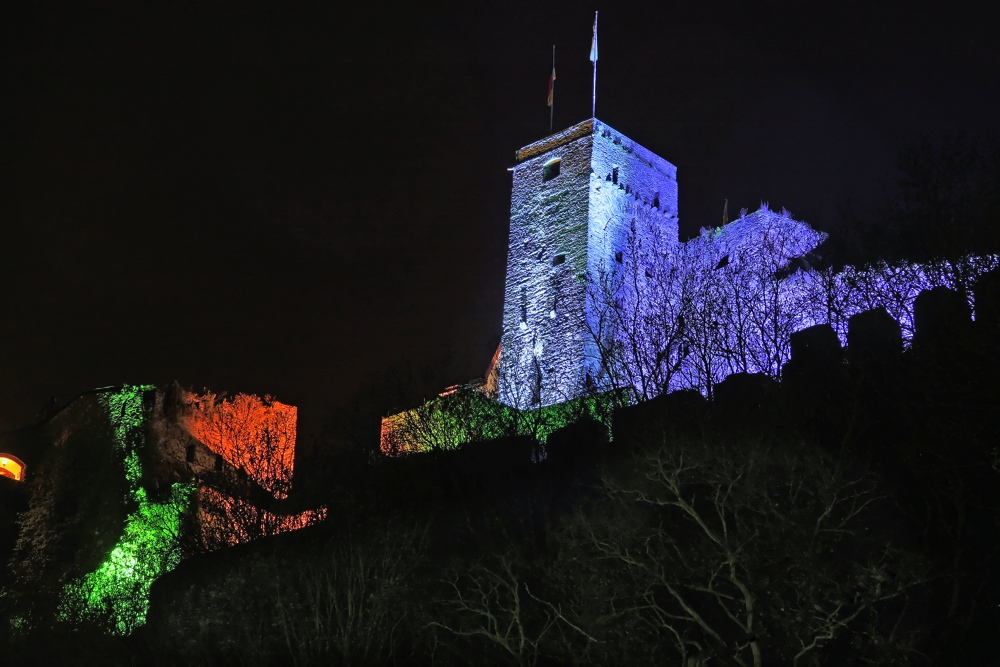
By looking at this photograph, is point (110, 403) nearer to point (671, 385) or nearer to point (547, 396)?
point (547, 396)

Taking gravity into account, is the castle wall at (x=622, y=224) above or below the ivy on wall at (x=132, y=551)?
above

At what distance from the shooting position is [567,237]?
37.9m

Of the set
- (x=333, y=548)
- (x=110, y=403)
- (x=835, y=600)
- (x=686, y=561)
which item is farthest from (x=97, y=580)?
(x=835, y=600)

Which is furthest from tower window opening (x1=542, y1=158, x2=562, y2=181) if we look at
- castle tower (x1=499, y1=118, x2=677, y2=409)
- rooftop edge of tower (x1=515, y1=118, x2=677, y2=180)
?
rooftop edge of tower (x1=515, y1=118, x2=677, y2=180)

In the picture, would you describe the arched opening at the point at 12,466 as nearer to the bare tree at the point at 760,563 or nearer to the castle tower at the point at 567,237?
the castle tower at the point at 567,237

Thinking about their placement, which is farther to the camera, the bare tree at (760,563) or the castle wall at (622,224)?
the castle wall at (622,224)

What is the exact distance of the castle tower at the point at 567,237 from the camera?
35969 mm

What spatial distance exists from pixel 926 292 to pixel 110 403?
25.5 metres

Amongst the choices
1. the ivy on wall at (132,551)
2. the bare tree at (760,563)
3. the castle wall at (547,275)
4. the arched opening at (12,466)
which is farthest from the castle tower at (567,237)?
the arched opening at (12,466)

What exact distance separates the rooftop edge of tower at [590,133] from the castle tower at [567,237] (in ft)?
0.13

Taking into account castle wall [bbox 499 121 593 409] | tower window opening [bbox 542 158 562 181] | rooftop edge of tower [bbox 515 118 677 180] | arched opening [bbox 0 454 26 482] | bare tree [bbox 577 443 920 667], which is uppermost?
rooftop edge of tower [bbox 515 118 677 180]

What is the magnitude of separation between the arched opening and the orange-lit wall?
28.7ft

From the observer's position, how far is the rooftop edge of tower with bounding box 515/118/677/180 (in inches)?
1556

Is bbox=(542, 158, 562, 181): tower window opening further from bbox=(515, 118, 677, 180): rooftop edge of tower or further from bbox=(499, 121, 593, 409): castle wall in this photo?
bbox=(515, 118, 677, 180): rooftop edge of tower
